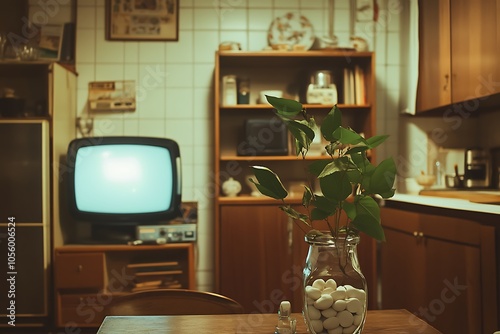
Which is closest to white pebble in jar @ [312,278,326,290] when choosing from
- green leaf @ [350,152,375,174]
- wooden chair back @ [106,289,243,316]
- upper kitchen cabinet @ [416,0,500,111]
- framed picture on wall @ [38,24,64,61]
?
green leaf @ [350,152,375,174]

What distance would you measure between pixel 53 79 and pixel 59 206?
74 cm

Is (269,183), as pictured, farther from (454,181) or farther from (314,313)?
(454,181)

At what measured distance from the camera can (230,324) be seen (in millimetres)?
1101

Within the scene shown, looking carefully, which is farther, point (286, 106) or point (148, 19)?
point (148, 19)

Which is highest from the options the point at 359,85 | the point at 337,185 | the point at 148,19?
the point at 148,19

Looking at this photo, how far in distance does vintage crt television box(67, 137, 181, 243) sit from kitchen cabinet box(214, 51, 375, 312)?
385 millimetres

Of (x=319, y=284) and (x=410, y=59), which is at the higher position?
A: (x=410, y=59)

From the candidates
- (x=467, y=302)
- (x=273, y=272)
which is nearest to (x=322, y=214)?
(x=467, y=302)

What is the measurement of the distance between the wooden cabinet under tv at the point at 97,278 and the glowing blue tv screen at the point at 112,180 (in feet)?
0.63

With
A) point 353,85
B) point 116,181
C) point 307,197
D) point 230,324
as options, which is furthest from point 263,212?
point 307,197

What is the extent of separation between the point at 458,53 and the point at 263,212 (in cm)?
136

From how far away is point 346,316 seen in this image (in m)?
0.87

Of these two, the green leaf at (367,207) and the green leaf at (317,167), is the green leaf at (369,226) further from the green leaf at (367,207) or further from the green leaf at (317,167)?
the green leaf at (317,167)

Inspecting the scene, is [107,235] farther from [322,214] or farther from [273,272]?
[322,214]
